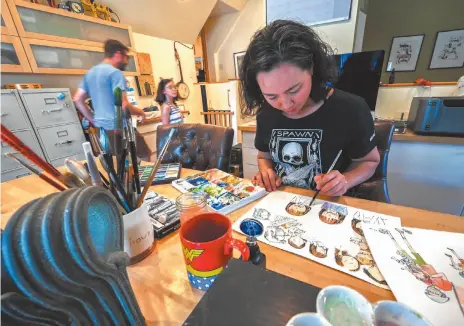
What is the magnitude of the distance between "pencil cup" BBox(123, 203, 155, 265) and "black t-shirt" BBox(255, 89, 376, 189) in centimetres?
63

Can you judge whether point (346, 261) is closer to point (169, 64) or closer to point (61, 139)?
point (61, 139)

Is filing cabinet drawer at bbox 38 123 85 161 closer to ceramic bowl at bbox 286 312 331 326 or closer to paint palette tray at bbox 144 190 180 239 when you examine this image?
paint palette tray at bbox 144 190 180 239

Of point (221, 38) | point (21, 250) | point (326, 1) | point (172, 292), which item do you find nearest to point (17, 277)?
point (21, 250)

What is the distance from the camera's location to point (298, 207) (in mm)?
606

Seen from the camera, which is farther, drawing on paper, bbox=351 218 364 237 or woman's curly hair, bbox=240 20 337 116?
woman's curly hair, bbox=240 20 337 116

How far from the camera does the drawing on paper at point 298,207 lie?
1.91 ft

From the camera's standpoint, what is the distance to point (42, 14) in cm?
179

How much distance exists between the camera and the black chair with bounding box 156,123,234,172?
106 centimetres

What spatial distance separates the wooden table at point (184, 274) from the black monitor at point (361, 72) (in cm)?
132

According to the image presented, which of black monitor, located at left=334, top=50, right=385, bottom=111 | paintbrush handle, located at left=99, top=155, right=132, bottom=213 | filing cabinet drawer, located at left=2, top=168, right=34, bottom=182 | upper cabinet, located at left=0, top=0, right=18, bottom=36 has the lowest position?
filing cabinet drawer, located at left=2, top=168, right=34, bottom=182

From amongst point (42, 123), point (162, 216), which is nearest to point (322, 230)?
point (162, 216)

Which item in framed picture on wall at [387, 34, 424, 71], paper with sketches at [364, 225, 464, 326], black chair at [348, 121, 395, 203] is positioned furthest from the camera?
framed picture on wall at [387, 34, 424, 71]

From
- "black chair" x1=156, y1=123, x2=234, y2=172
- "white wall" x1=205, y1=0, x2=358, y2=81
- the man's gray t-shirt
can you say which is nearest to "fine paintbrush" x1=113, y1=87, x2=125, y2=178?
"black chair" x1=156, y1=123, x2=234, y2=172

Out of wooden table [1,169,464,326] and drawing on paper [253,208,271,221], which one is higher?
drawing on paper [253,208,271,221]
